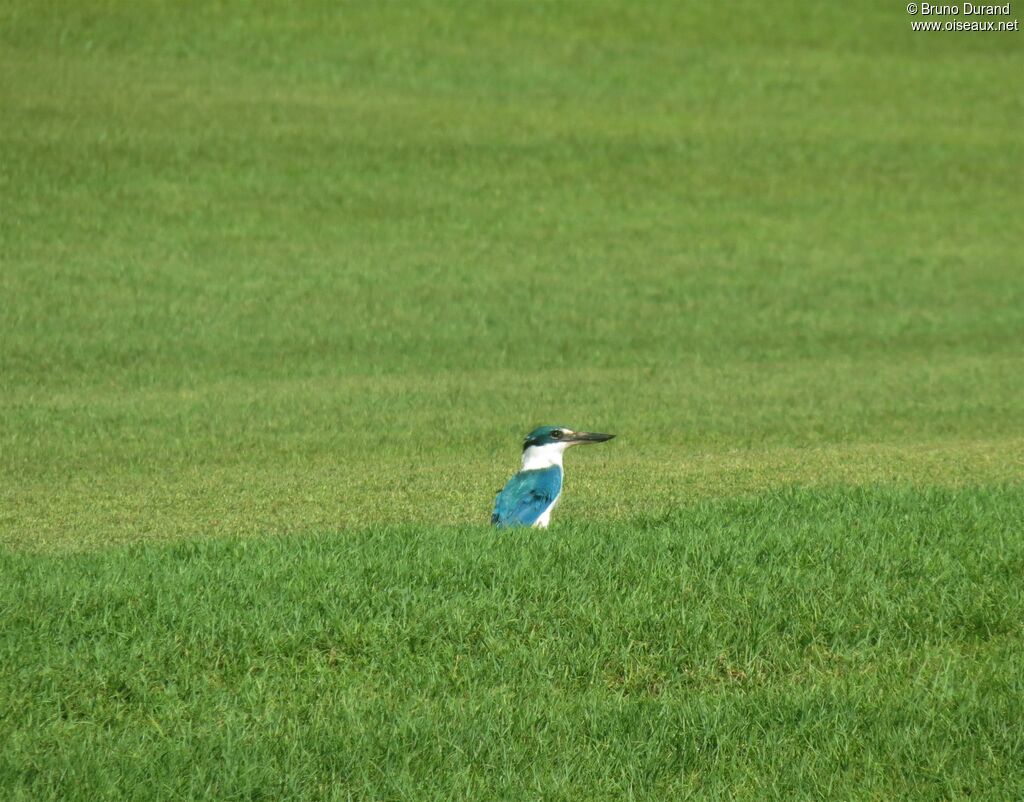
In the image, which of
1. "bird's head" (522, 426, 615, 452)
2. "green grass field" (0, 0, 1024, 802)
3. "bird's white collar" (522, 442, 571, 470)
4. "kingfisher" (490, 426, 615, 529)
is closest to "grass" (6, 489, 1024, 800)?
"green grass field" (0, 0, 1024, 802)

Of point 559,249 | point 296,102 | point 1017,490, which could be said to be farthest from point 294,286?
point 1017,490

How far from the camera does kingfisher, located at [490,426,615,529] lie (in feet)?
A: 34.4

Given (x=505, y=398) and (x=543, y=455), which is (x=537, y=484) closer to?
(x=543, y=455)

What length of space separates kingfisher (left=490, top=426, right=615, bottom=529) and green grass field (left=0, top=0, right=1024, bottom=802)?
26 cm

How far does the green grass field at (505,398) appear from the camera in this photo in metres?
7.39

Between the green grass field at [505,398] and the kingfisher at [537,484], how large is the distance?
0.26m

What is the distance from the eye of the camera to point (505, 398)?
1942 centimetres

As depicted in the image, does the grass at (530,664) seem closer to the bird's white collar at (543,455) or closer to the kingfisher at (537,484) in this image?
the kingfisher at (537,484)

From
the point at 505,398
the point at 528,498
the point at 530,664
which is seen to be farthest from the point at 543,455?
the point at 505,398

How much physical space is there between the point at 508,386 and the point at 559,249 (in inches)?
303

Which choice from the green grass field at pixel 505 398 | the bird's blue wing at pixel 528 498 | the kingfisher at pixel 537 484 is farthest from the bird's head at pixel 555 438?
the green grass field at pixel 505 398

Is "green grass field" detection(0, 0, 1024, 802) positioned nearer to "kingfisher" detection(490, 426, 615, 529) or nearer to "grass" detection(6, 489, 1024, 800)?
"grass" detection(6, 489, 1024, 800)

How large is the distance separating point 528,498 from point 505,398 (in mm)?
8957

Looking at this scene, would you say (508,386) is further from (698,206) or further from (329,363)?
(698,206)
